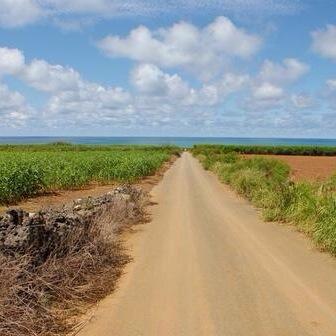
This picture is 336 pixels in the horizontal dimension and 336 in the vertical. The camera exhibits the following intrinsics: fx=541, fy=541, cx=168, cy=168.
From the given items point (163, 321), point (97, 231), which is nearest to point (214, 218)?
point (97, 231)

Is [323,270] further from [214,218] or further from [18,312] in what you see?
[214,218]

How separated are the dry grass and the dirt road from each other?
36 centimetres

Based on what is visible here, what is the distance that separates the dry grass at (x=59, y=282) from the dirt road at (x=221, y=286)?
0.36 meters

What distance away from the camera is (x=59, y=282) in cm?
856

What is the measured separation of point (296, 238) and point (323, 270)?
3.93m

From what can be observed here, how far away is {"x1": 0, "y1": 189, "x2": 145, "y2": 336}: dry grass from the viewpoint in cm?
698

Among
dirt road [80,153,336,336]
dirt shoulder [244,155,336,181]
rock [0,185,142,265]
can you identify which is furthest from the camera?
dirt shoulder [244,155,336,181]

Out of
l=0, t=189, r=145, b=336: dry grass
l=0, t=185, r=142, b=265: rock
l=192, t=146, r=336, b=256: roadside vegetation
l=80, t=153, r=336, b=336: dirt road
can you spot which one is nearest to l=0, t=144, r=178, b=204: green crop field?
l=80, t=153, r=336, b=336: dirt road

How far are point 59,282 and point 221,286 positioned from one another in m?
2.88

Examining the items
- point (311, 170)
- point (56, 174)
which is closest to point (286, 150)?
point (311, 170)

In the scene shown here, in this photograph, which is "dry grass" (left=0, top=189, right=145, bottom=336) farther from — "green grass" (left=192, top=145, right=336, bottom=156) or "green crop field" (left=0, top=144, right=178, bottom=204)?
"green grass" (left=192, top=145, right=336, bottom=156)

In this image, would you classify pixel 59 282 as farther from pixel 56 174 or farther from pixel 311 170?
pixel 311 170

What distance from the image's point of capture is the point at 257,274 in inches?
416

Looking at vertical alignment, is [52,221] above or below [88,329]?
above
